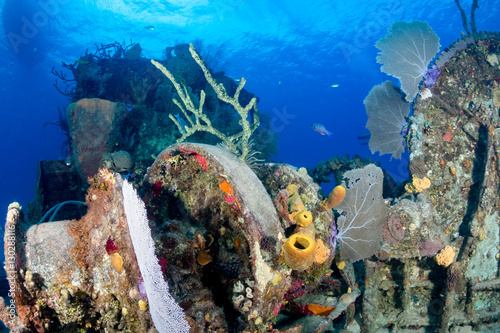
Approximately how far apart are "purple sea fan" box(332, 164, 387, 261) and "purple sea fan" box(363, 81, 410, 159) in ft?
9.67

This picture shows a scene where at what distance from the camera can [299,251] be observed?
2.16m

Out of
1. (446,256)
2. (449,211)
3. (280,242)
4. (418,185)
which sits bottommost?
(446,256)

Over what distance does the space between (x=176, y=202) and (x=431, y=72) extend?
21.8 feet

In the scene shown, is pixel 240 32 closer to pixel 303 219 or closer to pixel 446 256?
pixel 446 256

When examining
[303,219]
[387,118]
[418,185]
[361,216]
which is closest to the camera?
[303,219]

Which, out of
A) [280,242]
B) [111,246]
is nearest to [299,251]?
[280,242]

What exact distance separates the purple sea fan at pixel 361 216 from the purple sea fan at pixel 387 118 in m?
2.95

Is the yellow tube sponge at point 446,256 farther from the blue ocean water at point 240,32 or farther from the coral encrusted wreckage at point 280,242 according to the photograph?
the blue ocean water at point 240,32

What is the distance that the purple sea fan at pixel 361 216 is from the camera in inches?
157

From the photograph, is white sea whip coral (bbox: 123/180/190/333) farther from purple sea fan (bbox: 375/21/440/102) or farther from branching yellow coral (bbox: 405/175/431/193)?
purple sea fan (bbox: 375/21/440/102)

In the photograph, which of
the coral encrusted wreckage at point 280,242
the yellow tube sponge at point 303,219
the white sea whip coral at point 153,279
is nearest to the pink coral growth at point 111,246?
the coral encrusted wreckage at point 280,242

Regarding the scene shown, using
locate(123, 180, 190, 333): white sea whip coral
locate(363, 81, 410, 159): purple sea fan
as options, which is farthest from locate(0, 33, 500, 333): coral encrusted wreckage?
locate(363, 81, 410, 159): purple sea fan

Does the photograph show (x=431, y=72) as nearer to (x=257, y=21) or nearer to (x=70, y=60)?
(x=257, y=21)

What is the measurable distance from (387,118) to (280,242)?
235 inches
